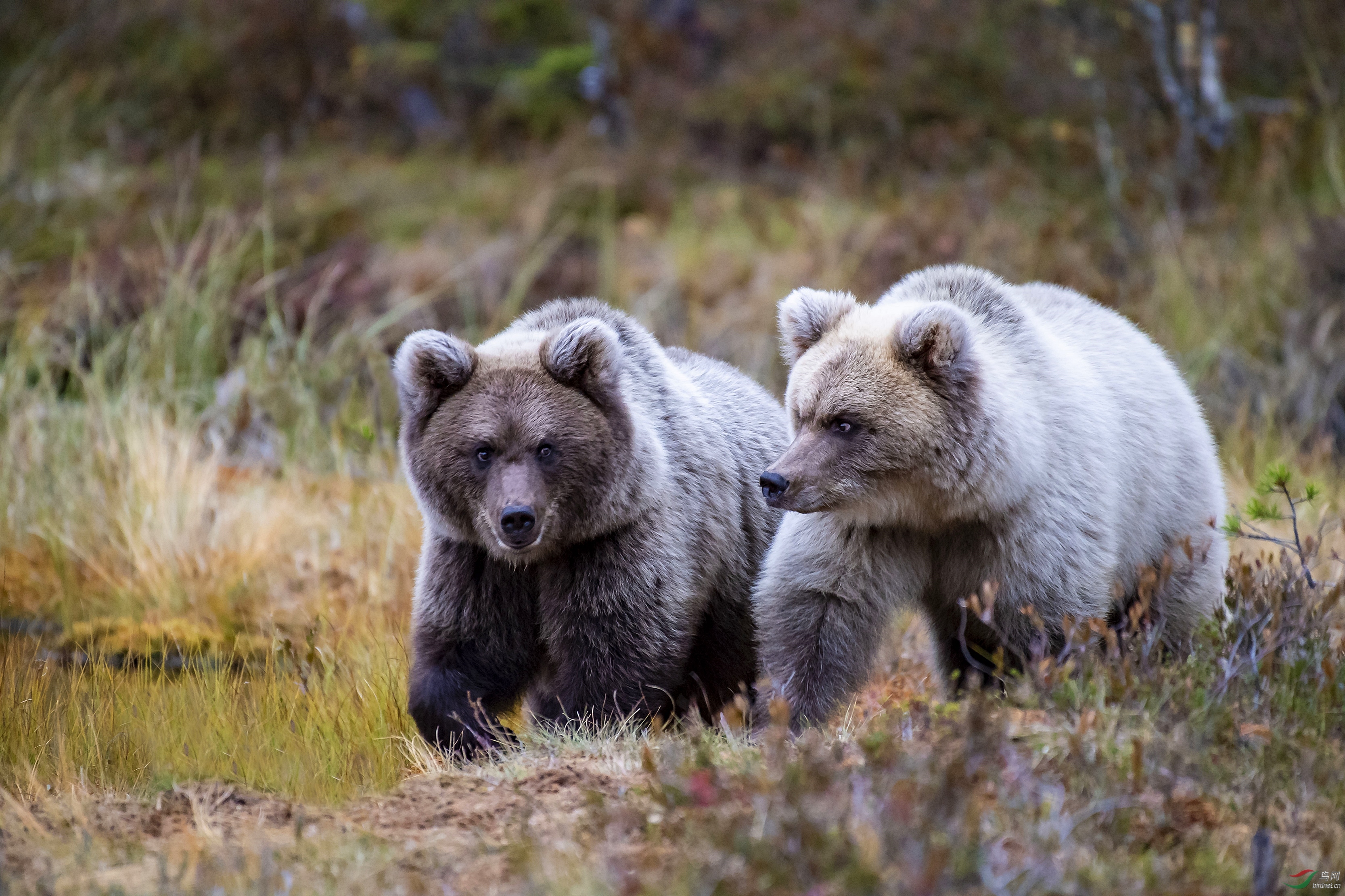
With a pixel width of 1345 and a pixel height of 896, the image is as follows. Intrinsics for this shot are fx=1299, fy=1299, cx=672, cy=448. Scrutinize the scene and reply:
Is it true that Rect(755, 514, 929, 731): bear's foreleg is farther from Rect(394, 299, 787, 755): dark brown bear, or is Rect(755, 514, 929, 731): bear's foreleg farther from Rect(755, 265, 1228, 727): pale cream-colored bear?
Rect(394, 299, 787, 755): dark brown bear

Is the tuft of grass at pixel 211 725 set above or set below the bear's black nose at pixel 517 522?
below

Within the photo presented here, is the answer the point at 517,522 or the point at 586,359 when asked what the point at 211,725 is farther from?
the point at 586,359

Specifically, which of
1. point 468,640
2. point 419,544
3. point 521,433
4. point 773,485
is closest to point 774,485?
point 773,485

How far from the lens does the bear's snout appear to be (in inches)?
163

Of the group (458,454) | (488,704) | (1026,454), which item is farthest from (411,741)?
(1026,454)

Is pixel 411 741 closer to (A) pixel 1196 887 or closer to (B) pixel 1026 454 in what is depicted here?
(B) pixel 1026 454

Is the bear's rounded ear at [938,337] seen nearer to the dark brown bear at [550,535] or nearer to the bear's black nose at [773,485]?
the bear's black nose at [773,485]

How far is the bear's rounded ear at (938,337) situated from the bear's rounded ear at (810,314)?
0.43 m

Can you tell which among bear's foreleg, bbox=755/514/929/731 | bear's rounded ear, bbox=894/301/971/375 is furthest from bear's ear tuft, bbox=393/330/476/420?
bear's rounded ear, bbox=894/301/971/375

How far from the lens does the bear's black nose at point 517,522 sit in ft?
14.0

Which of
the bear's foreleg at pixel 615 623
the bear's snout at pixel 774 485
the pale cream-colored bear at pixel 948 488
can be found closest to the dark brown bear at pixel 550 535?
the bear's foreleg at pixel 615 623

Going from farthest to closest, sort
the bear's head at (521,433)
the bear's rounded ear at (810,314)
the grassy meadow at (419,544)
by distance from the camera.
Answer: the bear's rounded ear at (810,314)
the bear's head at (521,433)
the grassy meadow at (419,544)

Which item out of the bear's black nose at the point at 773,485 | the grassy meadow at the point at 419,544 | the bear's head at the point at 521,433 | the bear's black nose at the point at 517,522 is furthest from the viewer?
the bear's head at the point at 521,433

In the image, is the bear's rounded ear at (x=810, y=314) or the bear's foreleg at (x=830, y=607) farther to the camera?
the bear's rounded ear at (x=810, y=314)
